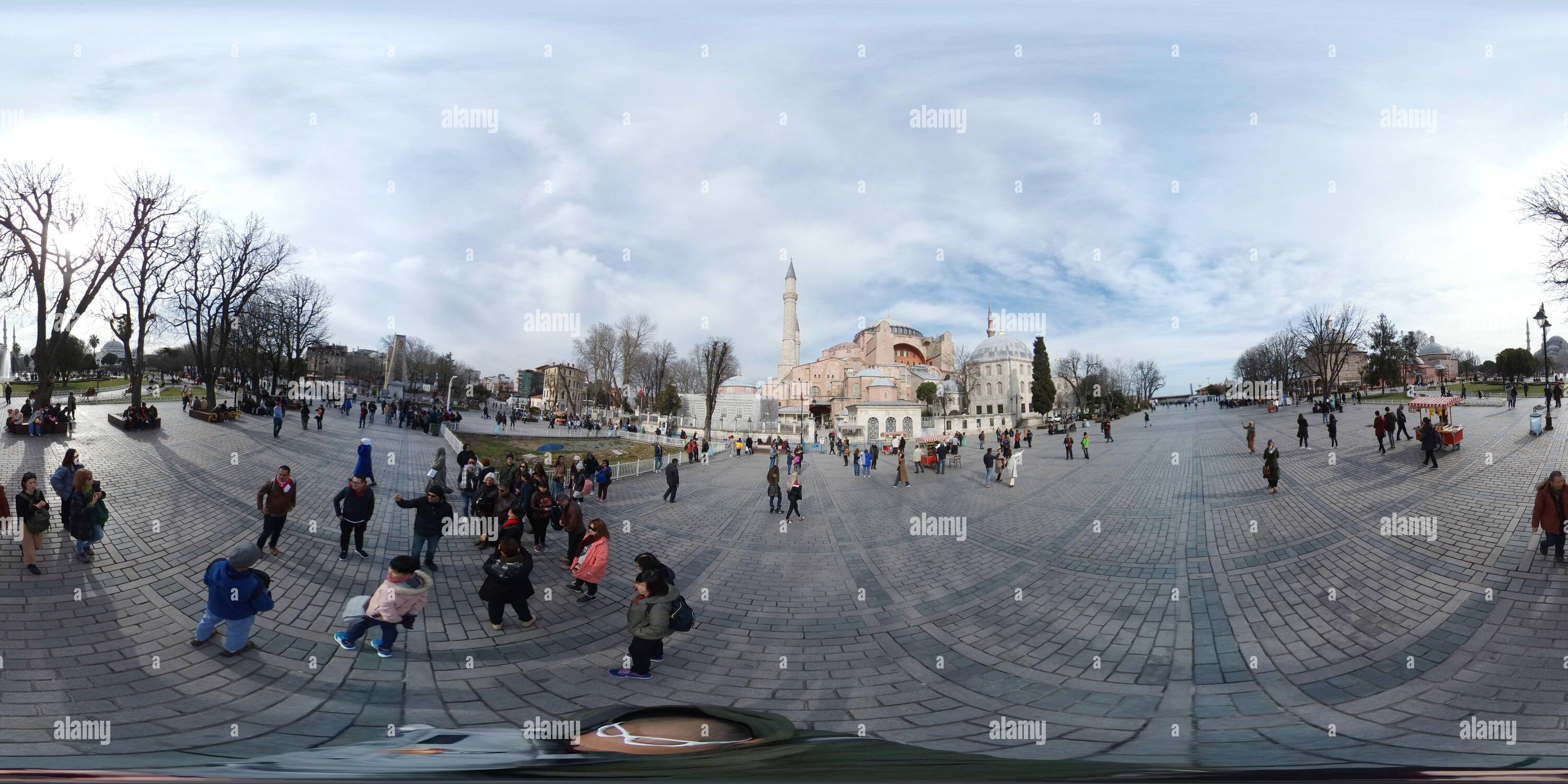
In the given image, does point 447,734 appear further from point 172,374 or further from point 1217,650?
point 172,374

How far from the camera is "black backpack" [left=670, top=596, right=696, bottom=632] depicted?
113 inches

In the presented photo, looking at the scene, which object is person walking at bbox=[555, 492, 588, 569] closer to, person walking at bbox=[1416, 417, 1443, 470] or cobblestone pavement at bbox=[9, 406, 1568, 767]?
cobblestone pavement at bbox=[9, 406, 1568, 767]

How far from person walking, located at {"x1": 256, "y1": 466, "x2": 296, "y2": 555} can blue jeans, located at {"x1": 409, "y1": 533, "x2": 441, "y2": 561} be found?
940 millimetres

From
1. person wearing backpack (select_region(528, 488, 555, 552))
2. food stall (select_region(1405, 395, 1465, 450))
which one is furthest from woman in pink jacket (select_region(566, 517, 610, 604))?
food stall (select_region(1405, 395, 1465, 450))

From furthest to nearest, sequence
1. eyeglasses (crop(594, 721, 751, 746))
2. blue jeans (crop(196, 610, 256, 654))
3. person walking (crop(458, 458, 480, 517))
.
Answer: person walking (crop(458, 458, 480, 517))
blue jeans (crop(196, 610, 256, 654))
eyeglasses (crop(594, 721, 751, 746))

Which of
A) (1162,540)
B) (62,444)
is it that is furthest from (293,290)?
(1162,540)

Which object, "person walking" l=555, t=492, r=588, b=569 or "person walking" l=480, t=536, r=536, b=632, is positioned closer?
"person walking" l=480, t=536, r=536, b=632

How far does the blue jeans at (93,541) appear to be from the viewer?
3.29 meters

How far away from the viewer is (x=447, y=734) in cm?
204

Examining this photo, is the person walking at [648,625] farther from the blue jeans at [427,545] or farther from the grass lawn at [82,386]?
the grass lawn at [82,386]

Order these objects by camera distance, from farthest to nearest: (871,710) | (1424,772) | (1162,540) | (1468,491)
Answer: (1468,491), (1162,540), (871,710), (1424,772)

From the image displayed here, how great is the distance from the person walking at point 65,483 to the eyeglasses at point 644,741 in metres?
4.53

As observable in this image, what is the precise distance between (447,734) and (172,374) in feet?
24.4

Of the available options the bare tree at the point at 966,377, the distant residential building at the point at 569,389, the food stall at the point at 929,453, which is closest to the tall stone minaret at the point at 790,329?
the bare tree at the point at 966,377
